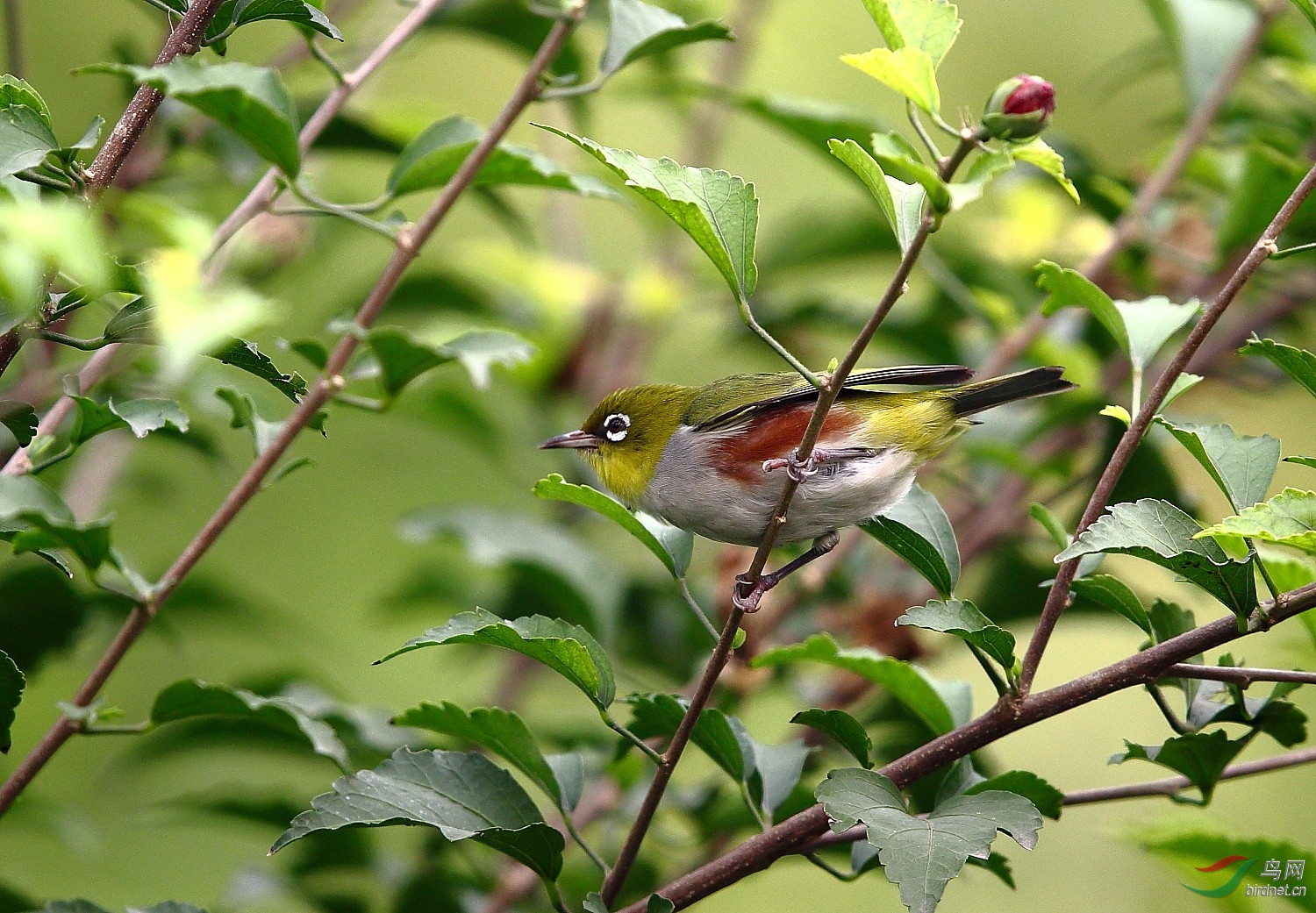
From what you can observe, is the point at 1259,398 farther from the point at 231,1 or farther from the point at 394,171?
the point at 231,1

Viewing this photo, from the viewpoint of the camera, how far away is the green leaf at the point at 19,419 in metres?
1.72

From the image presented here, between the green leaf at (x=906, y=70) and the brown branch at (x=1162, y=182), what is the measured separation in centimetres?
219

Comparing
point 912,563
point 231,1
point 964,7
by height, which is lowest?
point 912,563

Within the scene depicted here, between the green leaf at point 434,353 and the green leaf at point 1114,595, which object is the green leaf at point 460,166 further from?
the green leaf at point 1114,595

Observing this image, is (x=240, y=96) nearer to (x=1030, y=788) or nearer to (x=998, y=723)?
(x=998, y=723)

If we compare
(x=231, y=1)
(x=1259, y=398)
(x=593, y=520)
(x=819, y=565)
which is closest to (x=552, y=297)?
(x=593, y=520)

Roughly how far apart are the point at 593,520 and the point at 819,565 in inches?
41.5

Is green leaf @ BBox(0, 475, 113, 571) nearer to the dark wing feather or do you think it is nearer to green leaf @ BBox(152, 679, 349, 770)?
green leaf @ BBox(152, 679, 349, 770)

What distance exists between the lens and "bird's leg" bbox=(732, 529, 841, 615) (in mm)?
1848

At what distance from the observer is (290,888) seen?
2.94 meters

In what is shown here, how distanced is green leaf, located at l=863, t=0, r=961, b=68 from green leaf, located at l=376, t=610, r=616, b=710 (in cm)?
99

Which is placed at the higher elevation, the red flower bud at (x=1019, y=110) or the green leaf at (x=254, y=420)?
the red flower bud at (x=1019, y=110)

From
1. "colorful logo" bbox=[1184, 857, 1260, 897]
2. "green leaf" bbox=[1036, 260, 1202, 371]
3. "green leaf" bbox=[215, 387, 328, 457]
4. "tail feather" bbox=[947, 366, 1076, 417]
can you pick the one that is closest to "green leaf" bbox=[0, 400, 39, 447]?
"green leaf" bbox=[215, 387, 328, 457]

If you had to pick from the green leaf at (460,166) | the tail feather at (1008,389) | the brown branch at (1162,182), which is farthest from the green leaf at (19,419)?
the brown branch at (1162,182)
